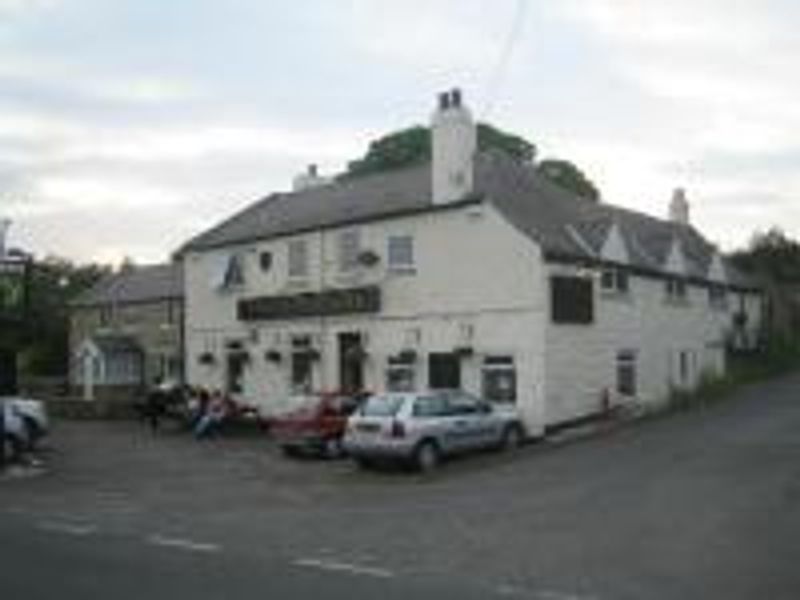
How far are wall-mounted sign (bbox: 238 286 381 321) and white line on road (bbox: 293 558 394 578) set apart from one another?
24.6 metres

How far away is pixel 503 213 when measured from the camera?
3853 cm

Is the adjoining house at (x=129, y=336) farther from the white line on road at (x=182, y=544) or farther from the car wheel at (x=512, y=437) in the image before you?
the white line on road at (x=182, y=544)

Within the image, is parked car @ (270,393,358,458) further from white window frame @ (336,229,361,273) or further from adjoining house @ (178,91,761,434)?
white window frame @ (336,229,361,273)

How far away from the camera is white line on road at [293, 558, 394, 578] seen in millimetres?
15960

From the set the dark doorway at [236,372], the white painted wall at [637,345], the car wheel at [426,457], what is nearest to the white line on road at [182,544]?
the car wheel at [426,457]

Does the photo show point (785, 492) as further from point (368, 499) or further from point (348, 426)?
point (348, 426)

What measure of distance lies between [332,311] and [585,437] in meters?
9.97

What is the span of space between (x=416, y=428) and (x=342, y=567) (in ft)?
50.6

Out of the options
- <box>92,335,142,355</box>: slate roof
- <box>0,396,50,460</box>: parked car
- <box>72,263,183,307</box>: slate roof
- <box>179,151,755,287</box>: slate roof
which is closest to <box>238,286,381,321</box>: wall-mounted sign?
<box>179,151,755,287</box>: slate roof

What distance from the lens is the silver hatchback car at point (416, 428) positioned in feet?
104

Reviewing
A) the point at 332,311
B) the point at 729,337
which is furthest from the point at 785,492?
the point at 729,337

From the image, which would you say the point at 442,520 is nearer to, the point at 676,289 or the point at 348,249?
the point at 348,249

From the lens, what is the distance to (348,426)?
33156mm

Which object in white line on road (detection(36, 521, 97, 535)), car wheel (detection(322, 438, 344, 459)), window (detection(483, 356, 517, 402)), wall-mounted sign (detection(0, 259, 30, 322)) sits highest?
wall-mounted sign (detection(0, 259, 30, 322))
